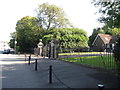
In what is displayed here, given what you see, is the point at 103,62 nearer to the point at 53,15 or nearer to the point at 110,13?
the point at 110,13

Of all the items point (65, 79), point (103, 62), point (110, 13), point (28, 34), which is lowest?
point (65, 79)

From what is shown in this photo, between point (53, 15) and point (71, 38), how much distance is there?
10.4m

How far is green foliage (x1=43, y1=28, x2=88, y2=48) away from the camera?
27.5 m

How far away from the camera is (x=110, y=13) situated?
805 centimetres

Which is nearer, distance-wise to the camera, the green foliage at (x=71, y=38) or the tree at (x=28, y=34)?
the green foliage at (x=71, y=38)

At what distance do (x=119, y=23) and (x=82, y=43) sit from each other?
2212cm

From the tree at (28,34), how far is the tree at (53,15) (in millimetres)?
2565

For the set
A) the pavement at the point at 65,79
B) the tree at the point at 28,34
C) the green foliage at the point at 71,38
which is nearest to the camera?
the pavement at the point at 65,79

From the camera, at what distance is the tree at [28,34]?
38.3 m

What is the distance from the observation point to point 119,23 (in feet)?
25.4

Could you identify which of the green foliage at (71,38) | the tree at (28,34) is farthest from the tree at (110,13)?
the tree at (28,34)

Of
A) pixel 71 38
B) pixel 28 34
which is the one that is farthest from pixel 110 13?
pixel 28 34

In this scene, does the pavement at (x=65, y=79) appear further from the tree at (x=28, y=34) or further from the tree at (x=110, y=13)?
the tree at (x=28, y=34)

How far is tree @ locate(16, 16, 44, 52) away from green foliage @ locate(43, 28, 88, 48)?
8.93 m
